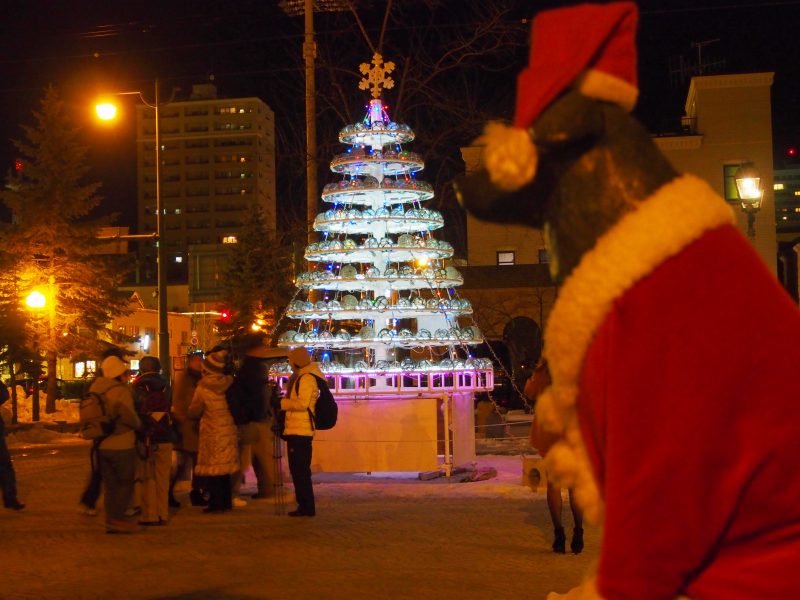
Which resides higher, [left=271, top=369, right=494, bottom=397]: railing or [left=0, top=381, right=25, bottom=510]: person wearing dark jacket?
[left=271, top=369, right=494, bottom=397]: railing

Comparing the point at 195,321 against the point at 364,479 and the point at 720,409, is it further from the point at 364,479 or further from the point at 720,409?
the point at 720,409

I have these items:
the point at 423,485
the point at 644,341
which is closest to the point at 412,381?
the point at 423,485

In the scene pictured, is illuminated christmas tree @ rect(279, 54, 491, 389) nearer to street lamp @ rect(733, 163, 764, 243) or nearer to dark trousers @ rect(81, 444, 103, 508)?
dark trousers @ rect(81, 444, 103, 508)

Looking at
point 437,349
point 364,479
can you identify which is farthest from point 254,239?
point 364,479

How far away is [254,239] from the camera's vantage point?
5859 cm

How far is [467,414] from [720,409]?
535 inches

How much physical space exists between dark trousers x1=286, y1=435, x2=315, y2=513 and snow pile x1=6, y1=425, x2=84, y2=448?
15321 millimetres

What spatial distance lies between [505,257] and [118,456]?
37877mm

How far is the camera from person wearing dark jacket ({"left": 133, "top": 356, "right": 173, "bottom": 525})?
1195 centimetres

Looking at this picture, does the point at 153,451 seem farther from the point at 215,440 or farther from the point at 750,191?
the point at 750,191

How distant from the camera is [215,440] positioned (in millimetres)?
12680

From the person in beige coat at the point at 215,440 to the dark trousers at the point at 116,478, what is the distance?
1366 mm

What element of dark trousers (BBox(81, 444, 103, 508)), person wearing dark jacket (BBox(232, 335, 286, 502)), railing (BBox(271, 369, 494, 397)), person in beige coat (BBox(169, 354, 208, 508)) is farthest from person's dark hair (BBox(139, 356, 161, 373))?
railing (BBox(271, 369, 494, 397))

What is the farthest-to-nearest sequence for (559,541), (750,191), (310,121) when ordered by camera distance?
(310,121) < (750,191) < (559,541)
